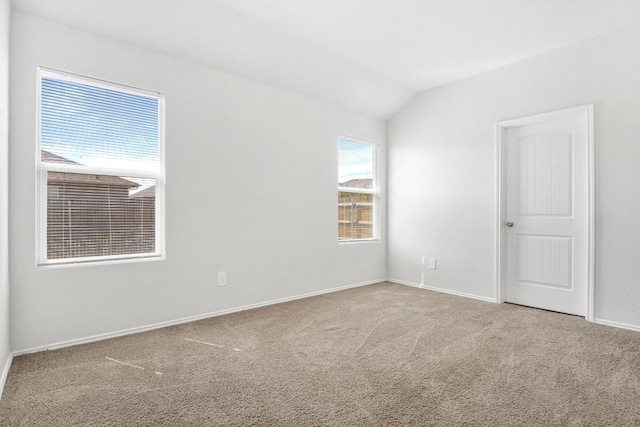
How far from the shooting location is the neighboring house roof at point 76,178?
2.44 metres

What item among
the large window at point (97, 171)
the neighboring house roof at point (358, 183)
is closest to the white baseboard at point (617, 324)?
the neighboring house roof at point (358, 183)

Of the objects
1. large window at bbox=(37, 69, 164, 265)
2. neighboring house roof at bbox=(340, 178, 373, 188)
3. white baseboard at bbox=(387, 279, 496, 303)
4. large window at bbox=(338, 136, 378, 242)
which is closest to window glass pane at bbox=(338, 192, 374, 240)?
large window at bbox=(338, 136, 378, 242)

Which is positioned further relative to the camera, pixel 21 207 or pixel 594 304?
pixel 594 304

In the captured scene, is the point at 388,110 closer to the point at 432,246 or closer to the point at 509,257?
the point at 432,246

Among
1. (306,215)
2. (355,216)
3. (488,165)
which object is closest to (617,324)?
(488,165)

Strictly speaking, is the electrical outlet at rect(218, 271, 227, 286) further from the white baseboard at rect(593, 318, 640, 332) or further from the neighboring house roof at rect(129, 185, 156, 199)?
the white baseboard at rect(593, 318, 640, 332)

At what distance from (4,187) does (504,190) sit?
4.19m

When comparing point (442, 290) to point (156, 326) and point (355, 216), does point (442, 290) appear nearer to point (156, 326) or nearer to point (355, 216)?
point (355, 216)

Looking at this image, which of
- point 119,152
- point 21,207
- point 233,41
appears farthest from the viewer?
point 233,41

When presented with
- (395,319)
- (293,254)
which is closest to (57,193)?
(293,254)

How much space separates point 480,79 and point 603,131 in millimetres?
1326

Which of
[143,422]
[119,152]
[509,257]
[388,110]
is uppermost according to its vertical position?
[388,110]

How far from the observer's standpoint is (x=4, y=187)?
2.05 m

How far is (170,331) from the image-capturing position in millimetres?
2764
